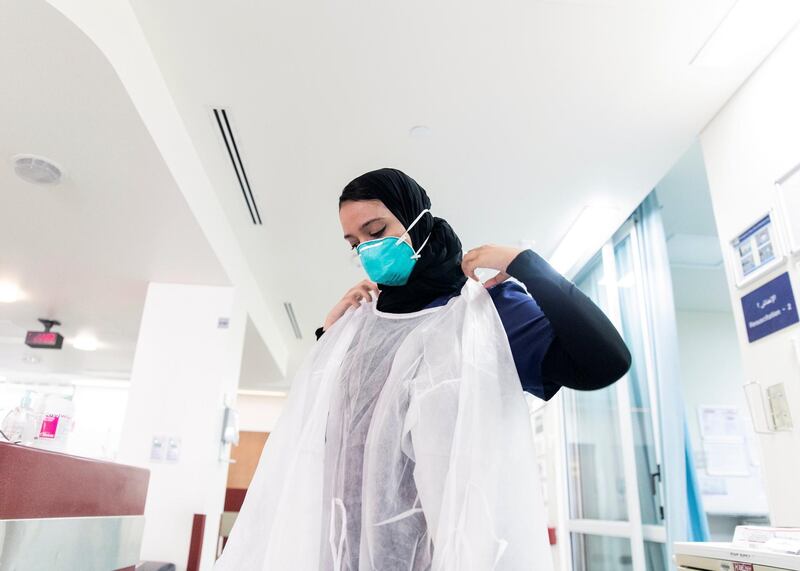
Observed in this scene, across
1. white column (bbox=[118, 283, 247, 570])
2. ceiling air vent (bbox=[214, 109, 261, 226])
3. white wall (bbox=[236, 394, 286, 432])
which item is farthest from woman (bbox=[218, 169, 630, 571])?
white wall (bbox=[236, 394, 286, 432])

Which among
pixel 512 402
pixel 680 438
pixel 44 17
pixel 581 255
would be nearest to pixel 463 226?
pixel 581 255

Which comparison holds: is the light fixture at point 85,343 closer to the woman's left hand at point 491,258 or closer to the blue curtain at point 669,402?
the blue curtain at point 669,402

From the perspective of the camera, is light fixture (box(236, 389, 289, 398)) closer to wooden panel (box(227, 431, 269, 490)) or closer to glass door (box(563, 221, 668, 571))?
wooden panel (box(227, 431, 269, 490))

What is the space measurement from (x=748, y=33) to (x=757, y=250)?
2.53ft

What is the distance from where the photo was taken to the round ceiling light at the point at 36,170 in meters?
2.16

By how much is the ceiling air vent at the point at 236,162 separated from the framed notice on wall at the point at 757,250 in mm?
2158

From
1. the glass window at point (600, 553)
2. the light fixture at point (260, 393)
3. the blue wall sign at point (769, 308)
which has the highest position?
the light fixture at point (260, 393)

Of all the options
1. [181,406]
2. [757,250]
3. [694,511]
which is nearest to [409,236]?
[757,250]

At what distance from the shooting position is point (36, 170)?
2.20 metres

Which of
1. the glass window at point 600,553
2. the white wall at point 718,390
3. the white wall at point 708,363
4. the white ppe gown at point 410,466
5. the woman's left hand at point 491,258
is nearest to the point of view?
the white ppe gown at point 410,466

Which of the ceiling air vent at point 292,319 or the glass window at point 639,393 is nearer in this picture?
the glass window at point 639,393

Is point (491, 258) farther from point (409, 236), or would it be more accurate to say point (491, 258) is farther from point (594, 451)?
point (594, 451)

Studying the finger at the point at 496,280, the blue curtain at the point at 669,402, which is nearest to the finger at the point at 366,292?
the finger at the point at 496,280

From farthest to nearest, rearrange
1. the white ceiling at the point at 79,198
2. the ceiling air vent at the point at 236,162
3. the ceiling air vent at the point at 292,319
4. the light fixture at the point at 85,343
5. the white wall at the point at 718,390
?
the ceiling air vent at the point at 292,319, the light fixture at the point at 85,343, the white wall at the point at 718,390, the ceiling air vent at the point at 236,162, the white ceiling at the point at 79,198
